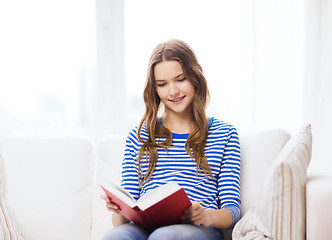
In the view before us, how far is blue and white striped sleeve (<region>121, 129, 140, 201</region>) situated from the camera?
1.60 meters

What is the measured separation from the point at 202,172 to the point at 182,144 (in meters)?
0.14

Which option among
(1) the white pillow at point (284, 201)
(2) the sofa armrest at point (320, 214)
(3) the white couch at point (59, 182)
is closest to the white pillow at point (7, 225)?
(3) the white couch at point (59, 182)

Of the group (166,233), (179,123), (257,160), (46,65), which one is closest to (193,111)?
(179,123)

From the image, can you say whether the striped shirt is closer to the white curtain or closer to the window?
the window

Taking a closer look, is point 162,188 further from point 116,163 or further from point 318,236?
point 116,163

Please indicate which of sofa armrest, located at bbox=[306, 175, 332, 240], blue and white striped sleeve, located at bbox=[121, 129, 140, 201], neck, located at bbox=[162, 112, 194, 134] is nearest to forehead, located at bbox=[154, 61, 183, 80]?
neck, located at bbox=[162, 112, 194, 134]

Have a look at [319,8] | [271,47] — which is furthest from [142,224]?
[319,8]

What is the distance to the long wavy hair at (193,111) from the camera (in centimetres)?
157

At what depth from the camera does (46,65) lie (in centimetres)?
252

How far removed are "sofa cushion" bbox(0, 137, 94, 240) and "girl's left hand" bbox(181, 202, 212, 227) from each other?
72cm

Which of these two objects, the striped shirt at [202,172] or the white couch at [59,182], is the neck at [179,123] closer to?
the striped shirt at [202,172]

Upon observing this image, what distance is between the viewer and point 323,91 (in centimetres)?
237

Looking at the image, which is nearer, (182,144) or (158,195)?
(158,195)

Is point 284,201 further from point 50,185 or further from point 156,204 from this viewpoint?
point 50,185
